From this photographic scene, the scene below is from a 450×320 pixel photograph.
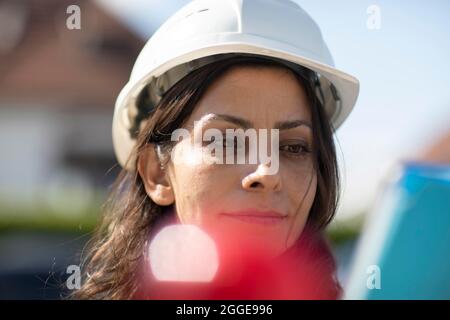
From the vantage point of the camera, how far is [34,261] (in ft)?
8.81

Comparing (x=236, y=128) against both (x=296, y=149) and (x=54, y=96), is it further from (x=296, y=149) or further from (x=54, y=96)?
(x=54, y=96)

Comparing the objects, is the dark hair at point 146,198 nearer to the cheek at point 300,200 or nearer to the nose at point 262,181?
the cheek at point 300,200

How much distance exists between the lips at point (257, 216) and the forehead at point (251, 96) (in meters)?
0.22

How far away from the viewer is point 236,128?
159 cm

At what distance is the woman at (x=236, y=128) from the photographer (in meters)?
1.59

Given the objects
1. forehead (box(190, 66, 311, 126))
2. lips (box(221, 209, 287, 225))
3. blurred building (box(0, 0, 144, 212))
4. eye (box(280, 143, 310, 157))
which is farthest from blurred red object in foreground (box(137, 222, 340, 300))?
blurred building (box(0, 0, 144, 212))

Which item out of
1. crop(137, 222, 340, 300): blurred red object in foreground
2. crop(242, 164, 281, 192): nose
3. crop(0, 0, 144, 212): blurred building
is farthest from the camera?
crop(0, 0, 144, 212): blurred building

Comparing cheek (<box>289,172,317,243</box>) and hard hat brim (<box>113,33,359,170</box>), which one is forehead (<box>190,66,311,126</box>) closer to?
hard hat brim (<box>113,33,359,170</box>)

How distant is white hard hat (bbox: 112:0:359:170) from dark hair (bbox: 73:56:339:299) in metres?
0.04

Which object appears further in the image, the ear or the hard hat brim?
the ear

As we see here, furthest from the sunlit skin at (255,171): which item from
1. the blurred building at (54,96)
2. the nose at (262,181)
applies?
the blurred building at (54,96)

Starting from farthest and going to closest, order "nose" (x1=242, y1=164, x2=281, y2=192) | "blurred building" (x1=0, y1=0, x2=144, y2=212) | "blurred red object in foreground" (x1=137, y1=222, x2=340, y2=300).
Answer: "blurred building" (x1=0, y1=0, x2=144, y2=212) → "blurred red object in foreground" (x1=137, y1=222, x2=340, y2=300) → "nose" (x1=242, y1=164, x2=281, y2=192)

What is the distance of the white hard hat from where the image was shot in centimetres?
160

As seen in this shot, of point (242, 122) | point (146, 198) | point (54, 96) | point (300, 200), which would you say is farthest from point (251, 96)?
point (54, 96)
